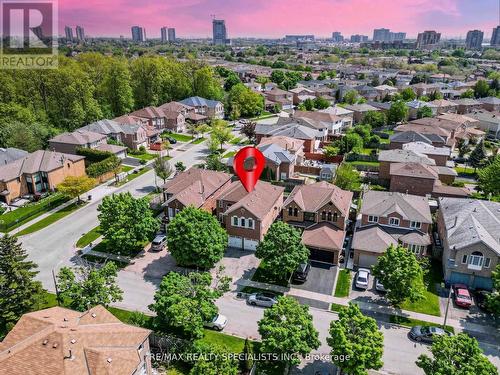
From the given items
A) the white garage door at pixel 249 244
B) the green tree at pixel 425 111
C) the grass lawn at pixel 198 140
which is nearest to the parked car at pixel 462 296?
the white garage door at pixel 249 244

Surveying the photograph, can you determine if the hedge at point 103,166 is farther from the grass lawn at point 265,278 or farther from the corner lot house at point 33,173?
the grass lawn at point 265,278

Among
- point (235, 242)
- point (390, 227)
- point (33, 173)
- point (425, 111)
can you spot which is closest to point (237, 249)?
point (235, 242)

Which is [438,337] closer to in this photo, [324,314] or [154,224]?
[324,314]

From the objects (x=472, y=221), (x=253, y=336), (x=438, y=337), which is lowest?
(x=253, y=336)

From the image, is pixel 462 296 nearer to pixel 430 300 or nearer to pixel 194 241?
pixel 430 300

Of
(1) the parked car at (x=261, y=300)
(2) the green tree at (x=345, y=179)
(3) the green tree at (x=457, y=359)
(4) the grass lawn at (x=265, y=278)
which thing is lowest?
(1) the parked car at (x=261, y=300)

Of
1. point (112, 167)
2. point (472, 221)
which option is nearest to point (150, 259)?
point (112, 167)
